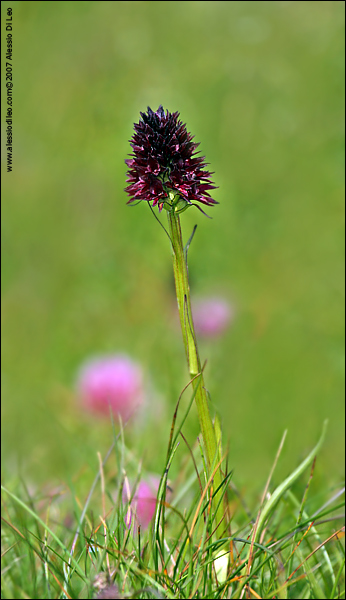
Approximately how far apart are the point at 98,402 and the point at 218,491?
99 cm

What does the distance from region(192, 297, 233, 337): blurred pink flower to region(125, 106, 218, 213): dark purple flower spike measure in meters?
1.06

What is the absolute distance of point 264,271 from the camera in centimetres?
201

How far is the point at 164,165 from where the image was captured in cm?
63

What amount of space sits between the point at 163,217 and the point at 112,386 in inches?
20.4

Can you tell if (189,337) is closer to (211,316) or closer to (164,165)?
(164,165)

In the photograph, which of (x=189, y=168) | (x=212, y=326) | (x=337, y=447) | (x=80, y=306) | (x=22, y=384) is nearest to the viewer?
(x=189, y=168)

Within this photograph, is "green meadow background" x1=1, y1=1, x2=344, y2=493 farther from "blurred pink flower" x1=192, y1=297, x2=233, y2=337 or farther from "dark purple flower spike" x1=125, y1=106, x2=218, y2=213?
"dark purple flower spike" x1=125, y1=106, x2=218, y2=213

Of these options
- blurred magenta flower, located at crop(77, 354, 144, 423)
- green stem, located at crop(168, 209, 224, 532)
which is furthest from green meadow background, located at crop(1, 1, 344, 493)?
green stem, located at crop(168, 209, 224, 532)

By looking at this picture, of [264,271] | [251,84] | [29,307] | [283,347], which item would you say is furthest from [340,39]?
[29,307]

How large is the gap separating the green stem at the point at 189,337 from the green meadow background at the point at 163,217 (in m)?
0.69

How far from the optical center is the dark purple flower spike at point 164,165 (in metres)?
0.63

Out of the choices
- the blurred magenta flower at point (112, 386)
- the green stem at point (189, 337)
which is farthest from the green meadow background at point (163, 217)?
the green stem at point (189, 337)

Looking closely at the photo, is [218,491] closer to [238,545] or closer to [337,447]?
[238,545]

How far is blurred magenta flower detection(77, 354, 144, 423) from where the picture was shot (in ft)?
5.48
